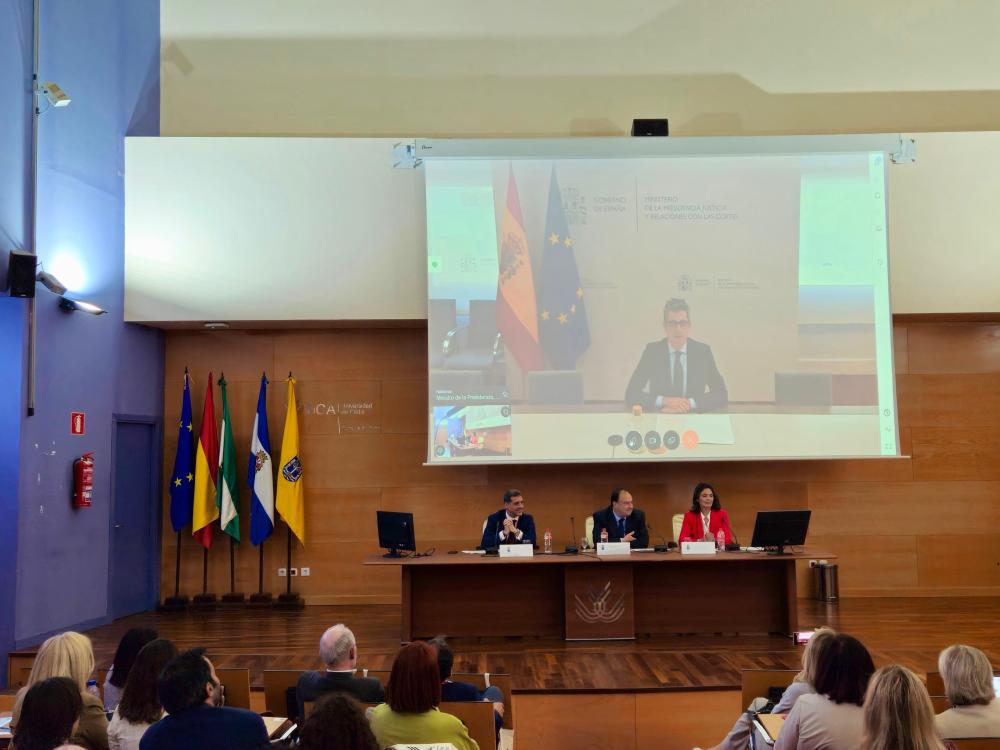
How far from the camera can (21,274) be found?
6773 mm

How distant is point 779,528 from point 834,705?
4020mm

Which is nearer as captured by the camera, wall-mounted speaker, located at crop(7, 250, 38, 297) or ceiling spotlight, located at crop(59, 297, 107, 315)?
wall-mounted speaker, located at crop(7, 250, 38, 297)

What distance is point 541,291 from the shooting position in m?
8.62

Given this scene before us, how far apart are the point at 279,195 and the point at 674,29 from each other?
4.10 metres

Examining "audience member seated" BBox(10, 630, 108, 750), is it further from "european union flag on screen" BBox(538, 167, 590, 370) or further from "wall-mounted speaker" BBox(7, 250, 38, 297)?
"european union flag on screen" BBox(538, 167, 590, 370)

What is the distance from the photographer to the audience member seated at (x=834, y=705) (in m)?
2.93

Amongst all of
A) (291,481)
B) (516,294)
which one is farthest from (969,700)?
(291,481)

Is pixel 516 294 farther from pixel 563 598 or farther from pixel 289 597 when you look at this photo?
pixel 289 597

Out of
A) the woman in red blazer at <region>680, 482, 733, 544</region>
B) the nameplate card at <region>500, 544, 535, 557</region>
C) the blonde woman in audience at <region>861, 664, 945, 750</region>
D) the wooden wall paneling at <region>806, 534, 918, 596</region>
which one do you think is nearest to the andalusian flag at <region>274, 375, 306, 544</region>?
the nameplate card at <region>500, 544, 535, 557</region>

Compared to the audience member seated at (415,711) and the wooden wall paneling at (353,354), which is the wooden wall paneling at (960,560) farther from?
the audience member seated at (415,711)

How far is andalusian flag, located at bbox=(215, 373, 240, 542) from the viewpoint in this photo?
898 cm

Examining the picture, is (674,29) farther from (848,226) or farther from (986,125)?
(986,125)

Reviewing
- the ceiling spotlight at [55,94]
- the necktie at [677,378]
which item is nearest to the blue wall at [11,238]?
the ceiling spotlight at [55,94]

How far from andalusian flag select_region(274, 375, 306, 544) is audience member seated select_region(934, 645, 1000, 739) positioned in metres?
6.90
